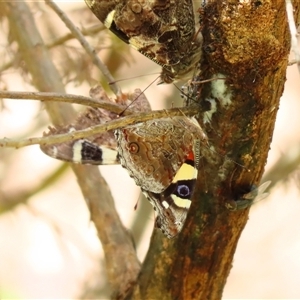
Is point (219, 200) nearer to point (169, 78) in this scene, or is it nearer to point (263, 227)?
point (169, 78)

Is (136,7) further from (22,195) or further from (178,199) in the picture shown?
(22,195)

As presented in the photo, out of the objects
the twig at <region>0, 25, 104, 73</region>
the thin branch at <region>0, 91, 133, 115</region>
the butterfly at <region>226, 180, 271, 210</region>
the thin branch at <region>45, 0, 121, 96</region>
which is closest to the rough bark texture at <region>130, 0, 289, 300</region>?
the butterfly at <region>226, 180, 271, 210</region>

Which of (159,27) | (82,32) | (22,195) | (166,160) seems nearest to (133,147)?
(166,160)

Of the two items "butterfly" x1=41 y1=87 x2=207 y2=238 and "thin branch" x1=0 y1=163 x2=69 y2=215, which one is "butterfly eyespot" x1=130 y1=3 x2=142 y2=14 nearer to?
"butterfly" x1=41 y1=87 x2=207 y2=238

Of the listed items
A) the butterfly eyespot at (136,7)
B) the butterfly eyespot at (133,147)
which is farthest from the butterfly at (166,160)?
the butterfly eyespot at (136,7)

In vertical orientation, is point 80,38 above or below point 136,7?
above

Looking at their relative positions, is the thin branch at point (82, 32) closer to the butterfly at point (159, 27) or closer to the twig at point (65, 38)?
the twig at point (65, 38)

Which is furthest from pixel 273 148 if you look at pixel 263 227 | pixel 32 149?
pixel 32 149
